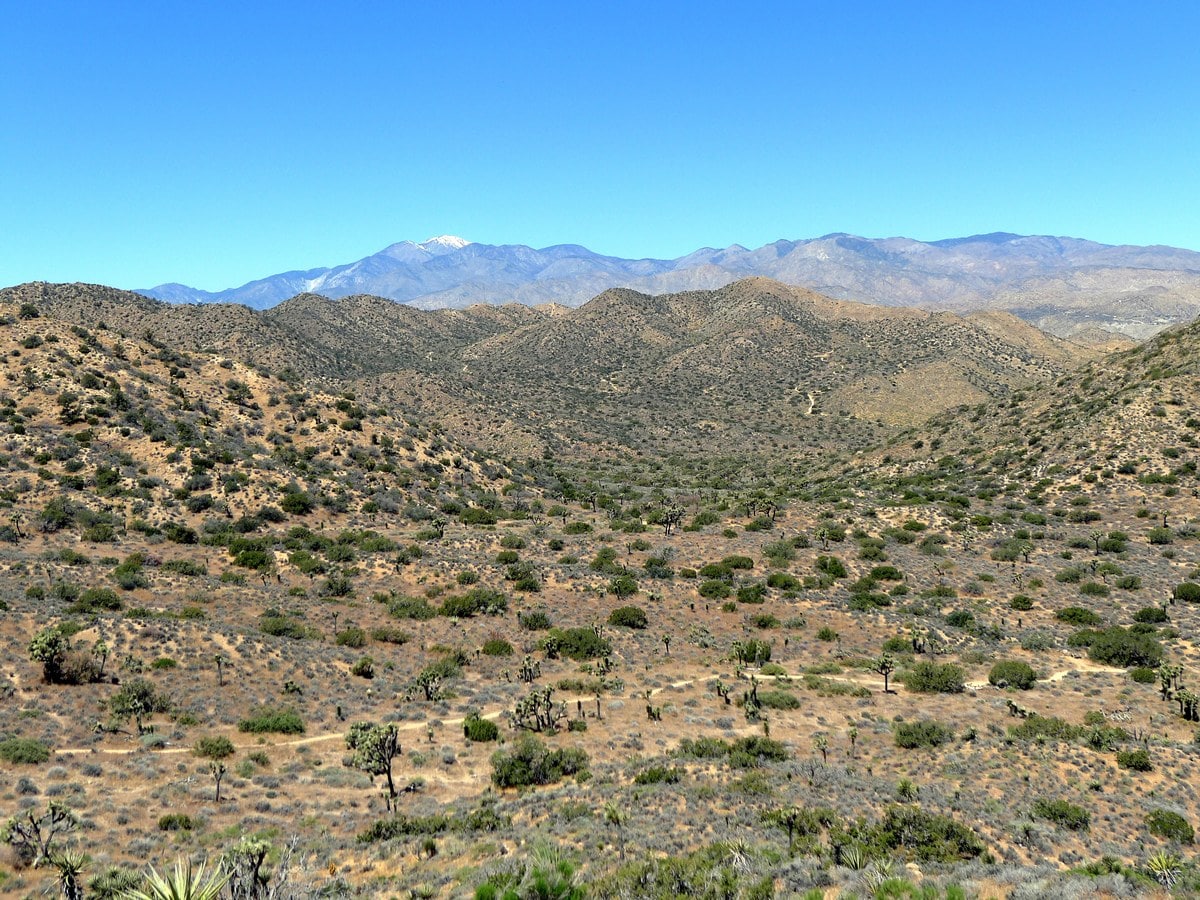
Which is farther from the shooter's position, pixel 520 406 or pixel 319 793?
pixel 520 406

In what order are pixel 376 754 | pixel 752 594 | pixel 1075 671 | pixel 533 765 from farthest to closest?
pixel 752 594, pixel 1075 671, pixel 533 765, pixel 376 754

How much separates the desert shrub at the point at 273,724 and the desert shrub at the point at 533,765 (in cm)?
756

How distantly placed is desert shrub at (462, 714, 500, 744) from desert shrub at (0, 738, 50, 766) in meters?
12.0

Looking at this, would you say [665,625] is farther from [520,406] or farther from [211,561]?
[520,406]

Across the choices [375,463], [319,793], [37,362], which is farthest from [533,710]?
[37,362]

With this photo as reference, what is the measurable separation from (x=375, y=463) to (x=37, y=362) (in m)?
27.9

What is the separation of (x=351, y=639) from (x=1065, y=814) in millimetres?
27663

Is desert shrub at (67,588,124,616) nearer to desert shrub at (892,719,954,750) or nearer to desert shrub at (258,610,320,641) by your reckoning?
desert shrub at (258,610,320,641)

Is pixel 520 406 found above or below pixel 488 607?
above

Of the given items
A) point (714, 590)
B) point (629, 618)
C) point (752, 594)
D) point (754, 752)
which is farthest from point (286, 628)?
point (752, 594)

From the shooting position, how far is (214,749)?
21.3m

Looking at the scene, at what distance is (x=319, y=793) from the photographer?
19.6 meters

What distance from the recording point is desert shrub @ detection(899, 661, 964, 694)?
2803 cm

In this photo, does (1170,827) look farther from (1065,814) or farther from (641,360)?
(641,360)
